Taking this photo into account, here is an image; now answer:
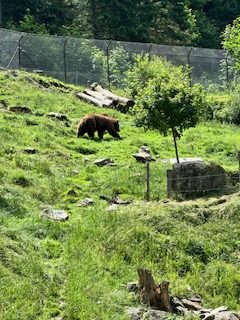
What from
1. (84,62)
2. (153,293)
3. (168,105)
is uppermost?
(168,105)

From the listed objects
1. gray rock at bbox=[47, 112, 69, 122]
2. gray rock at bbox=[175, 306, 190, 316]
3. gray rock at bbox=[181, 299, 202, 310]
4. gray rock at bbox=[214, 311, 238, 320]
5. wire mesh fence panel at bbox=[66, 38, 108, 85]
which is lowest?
gray rock at bbox=[181, 299, 202, 310]

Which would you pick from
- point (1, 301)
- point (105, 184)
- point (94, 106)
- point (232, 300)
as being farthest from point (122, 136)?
point (1, 301)

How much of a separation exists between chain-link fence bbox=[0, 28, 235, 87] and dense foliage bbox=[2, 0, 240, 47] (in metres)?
11.5

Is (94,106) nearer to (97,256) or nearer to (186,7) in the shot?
(97,256)

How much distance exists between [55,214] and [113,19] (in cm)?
3605

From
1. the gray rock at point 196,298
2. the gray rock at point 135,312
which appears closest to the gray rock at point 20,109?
the gray rock at point 196,298

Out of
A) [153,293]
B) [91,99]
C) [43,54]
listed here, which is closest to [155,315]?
[153,293]

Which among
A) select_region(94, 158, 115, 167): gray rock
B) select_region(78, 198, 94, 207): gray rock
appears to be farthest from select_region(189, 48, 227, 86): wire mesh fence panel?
select_region(78, 198, 94, 207): gray rock

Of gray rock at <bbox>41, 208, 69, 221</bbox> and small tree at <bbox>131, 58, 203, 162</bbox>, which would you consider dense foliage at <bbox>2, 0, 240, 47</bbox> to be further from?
gray rock at <bbox>41, 208, 69, 221</bbox>

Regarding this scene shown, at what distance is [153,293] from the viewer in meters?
10.4

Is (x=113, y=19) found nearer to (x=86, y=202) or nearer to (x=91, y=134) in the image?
(x=91, y=134)

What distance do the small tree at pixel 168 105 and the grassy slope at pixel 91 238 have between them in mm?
1163

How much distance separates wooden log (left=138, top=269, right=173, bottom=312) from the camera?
33.8 ft

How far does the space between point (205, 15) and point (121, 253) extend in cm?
4757
